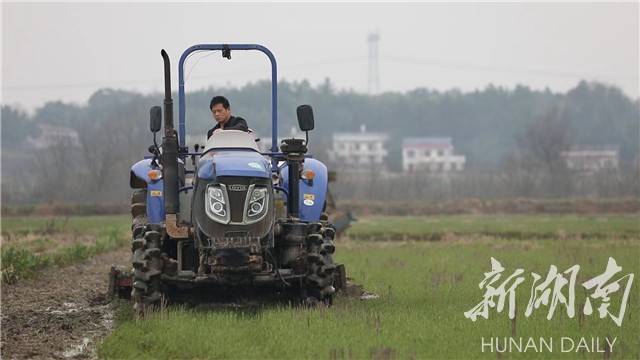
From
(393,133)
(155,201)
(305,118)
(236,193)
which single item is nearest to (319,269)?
(236,193)

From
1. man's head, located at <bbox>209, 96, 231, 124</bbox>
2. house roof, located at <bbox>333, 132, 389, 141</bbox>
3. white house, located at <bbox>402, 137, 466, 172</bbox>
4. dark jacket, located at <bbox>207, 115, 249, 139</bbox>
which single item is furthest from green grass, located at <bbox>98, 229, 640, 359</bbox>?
house roof, located at <bbox>333, 132, 389, 141</bbox>

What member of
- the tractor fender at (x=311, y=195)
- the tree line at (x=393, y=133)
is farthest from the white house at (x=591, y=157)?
the tractor fender at (x=311, y=195)

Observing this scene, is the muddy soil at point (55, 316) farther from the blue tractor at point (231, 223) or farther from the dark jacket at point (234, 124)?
the dark jacket at point (234, 124)

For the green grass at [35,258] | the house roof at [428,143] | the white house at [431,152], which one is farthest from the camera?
the house roof at [428,143]

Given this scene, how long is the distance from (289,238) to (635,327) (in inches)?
140

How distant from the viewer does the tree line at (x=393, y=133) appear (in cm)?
6512

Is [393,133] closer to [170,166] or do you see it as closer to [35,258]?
[35,258]

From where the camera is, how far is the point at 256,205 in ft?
32.0

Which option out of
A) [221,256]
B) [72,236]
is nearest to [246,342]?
[221,256]

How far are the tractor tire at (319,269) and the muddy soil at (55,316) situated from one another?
2.10 metres

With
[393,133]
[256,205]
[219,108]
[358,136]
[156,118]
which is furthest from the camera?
[393,133]

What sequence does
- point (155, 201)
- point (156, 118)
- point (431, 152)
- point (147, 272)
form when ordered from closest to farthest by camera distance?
point (147, 272)
point (156, 118)
point (155, 201)
point (431, 152)

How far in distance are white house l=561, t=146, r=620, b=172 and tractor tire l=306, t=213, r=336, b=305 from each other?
6172 cm

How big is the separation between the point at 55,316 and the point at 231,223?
8.02ft
